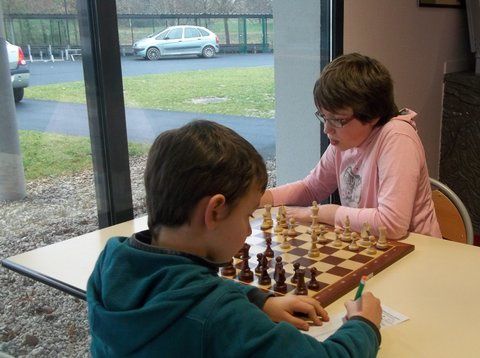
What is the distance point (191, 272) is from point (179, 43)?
1677 millimetres

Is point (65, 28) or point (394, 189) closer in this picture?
point (394, 189)

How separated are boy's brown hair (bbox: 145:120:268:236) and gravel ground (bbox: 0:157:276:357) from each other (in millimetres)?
1063

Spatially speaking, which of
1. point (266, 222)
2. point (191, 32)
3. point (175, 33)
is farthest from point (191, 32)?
point (266, 222)

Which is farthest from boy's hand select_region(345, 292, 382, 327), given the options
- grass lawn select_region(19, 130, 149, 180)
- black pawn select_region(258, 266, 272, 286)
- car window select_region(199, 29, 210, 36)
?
car window select_region(199, 29, 210, 36)

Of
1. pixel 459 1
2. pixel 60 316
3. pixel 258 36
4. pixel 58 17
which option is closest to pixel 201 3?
pixel 258 36

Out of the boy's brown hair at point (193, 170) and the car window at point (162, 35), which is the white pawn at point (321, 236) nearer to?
the boy's brown hair at point (193, 170)

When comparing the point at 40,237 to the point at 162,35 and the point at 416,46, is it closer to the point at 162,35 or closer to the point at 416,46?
the point at 162,35

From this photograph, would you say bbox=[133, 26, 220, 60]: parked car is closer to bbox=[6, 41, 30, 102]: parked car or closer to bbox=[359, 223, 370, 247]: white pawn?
bbox=[6, 41, 30, 102]: parked car

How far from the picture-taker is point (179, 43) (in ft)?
7.67

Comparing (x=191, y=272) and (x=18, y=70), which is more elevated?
(x=18, y=70)

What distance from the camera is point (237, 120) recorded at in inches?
110

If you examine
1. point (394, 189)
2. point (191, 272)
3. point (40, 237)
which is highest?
point (191, 272)

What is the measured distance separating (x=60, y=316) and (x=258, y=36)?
66.2 inches

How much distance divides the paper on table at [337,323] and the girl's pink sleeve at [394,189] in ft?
1.67
